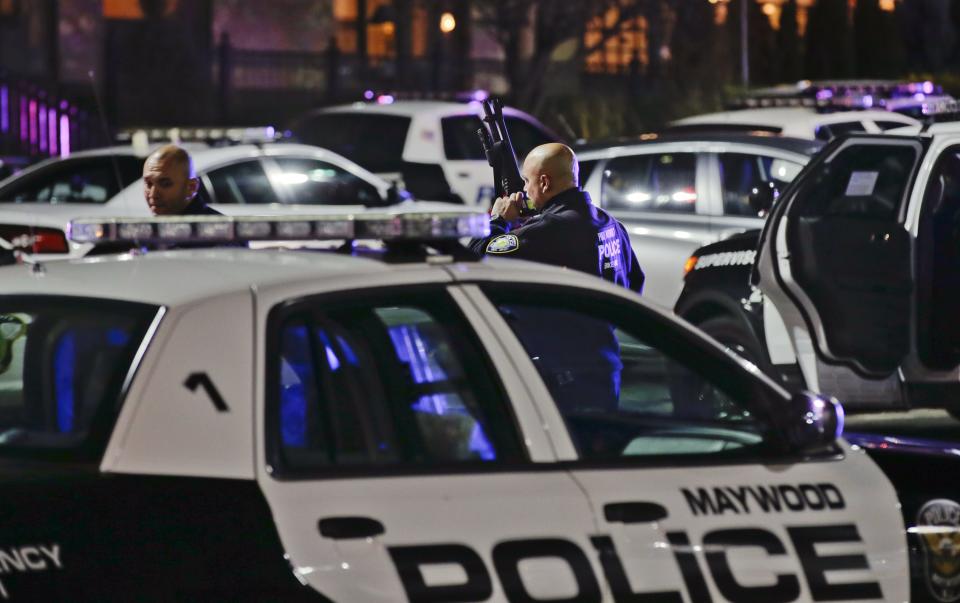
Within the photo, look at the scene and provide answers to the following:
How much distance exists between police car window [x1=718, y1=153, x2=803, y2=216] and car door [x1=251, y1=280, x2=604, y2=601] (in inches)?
321

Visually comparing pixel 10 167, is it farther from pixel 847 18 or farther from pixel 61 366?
pixel 847 18

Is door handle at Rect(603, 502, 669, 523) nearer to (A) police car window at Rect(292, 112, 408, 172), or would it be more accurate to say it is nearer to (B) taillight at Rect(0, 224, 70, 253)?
(B) taillight at Rect(0, 224, 70, 253)

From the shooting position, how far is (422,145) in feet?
59.4

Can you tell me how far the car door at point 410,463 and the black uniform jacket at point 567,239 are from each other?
8.50 ft

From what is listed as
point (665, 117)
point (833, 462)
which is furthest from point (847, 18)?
point (833, 462)

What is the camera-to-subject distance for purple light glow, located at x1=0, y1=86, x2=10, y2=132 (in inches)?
1011

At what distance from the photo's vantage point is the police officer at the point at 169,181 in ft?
24.7

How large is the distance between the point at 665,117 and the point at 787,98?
1221 centimetres

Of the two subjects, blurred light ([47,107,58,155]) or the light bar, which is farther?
blurred light ([47,107,58,155])

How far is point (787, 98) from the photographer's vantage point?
20.2 m

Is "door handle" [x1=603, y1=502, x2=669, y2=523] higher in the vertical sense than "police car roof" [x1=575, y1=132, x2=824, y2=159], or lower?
lower

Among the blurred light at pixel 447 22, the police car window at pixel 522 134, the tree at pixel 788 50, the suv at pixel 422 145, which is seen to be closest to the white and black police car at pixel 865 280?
the suv at pixel 422 145

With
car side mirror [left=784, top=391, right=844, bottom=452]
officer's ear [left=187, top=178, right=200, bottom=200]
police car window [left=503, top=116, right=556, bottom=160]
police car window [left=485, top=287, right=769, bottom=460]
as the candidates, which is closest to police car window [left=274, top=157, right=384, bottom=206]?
police car window [left=503, top=116, right=556, bottom=160]

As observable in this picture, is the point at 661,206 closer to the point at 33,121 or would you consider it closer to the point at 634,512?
the point at 634,512
